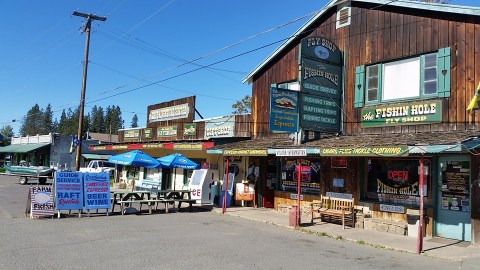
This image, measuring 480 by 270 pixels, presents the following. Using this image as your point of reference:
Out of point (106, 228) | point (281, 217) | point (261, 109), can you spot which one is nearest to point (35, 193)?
point (106, 228)

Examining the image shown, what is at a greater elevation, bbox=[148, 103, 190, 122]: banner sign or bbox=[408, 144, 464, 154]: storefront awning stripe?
bbox=[148, 103, 190, 122]: banner sign

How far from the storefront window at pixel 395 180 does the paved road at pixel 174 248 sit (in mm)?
2707

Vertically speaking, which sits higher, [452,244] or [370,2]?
[370,2]

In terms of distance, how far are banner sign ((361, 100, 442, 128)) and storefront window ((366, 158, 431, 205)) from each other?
1083 millimetres

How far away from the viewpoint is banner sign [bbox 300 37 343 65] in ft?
42.4

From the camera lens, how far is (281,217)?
1466 cm

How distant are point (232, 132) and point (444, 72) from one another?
9613 mm

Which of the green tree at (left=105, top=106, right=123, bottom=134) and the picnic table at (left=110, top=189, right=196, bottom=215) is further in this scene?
the green tree at (left=105, top=106, right=123, bottom=134)

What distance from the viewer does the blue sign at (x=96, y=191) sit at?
542 inches

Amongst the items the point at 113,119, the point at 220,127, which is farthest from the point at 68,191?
the point at 113,119

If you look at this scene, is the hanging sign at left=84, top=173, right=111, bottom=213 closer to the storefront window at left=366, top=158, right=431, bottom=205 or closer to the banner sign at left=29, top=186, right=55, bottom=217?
the banner sign at left=29, top=186, right=55, bottom=217

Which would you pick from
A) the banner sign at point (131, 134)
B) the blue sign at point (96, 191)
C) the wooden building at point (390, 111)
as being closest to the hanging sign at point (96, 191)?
the blue sign at point (96, 191)

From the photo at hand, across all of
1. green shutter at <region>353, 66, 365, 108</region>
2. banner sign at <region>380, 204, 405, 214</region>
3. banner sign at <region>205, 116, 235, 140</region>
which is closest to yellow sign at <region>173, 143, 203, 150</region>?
banner sign at <region>205, 116, 235, 140</region>

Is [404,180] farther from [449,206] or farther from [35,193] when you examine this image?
[35,193]
